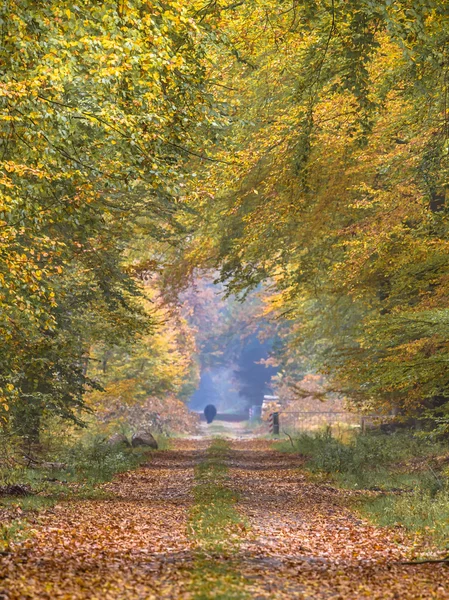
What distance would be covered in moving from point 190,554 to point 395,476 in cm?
878

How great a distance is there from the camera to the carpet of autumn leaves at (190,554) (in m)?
6.89

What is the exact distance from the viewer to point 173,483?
16266 millimetres

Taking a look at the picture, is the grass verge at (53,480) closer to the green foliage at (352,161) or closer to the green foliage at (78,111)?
the green foliage at (78,111)

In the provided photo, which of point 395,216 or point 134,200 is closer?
point 395,216

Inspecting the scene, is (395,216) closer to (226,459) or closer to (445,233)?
(445,233)

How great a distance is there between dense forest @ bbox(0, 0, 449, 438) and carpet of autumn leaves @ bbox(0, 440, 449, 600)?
2.00m

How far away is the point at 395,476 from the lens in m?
16.2

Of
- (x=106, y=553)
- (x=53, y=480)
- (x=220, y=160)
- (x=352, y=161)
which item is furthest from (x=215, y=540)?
(x=352, y=161)

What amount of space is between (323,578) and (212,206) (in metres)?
13.0

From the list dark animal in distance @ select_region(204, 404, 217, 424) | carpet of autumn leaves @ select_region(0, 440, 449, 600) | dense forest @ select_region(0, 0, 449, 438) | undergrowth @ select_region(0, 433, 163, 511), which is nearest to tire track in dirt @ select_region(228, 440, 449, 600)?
carpet of autumn leaves @ select_region(0, 440, 449, 600)

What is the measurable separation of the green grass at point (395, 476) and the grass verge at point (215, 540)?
208 cm

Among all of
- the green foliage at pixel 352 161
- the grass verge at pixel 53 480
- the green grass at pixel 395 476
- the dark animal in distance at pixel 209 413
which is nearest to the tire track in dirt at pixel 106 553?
the grass verge at pixel 53 480

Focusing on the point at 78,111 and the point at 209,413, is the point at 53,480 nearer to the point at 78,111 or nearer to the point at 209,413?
the point at 78,111

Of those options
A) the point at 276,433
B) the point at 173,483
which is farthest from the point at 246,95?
the point at 276,433
